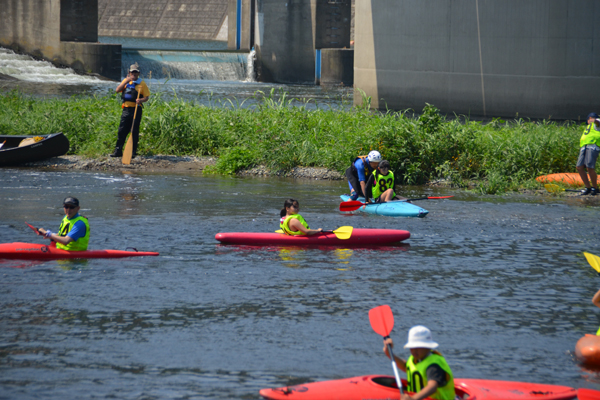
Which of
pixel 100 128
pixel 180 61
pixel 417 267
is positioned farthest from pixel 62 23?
pixel 417 267

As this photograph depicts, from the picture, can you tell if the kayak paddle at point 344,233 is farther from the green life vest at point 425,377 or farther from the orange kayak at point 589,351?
the green life vest at point 425,377

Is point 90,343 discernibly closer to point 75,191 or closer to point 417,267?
point 417,267

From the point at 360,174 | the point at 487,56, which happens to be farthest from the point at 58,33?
the point at 360,174

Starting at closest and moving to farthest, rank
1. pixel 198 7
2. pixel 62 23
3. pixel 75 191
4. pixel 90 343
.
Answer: pixel 90 343 < pixel 75 191 < pixel 62 23 < pixel 198 7

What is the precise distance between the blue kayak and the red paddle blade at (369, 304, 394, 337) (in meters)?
6.01

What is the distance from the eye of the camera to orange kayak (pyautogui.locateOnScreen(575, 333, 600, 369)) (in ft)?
17.2

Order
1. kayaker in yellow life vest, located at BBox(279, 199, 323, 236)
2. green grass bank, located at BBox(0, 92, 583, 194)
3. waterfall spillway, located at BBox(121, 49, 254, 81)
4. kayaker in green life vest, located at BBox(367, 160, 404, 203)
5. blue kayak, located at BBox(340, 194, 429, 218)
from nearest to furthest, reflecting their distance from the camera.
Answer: kayaker in yellow life vest, located at BBox(279, 199, 323, 236) → blue kayak, located at BBox(340, 194, 429, 218) → kayaker in green life vest, located at BBox(367, 160, 404, 203) → green grass bank, located at BBox(0, 92, 583, 194) → waterfall spillway, located at BBox(121, 49, 254, 81)

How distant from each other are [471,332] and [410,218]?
195 inches

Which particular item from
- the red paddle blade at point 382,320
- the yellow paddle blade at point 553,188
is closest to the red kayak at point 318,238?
the red paddle blade at point 382,320

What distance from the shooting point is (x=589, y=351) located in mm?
5277

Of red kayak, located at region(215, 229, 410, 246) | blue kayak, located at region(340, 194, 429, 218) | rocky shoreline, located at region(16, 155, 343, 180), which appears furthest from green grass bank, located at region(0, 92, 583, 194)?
red kayak, located at region(215, 229, 410, 246)

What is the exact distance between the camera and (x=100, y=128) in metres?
16.4

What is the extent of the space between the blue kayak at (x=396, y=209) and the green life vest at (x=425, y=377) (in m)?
6.62

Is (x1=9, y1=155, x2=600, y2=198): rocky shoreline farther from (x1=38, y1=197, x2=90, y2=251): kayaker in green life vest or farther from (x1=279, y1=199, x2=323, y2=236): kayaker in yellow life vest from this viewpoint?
(x1=38, y1=197, x2=90, y2=251): kayaker in green life vest
